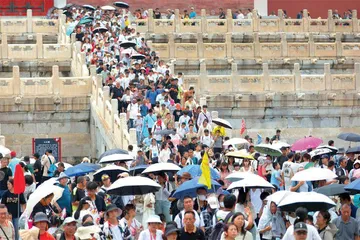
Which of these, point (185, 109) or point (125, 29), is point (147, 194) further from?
point (125, 29)

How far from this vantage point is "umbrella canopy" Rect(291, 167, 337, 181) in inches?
1062

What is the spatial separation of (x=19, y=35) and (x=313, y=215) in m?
27.9

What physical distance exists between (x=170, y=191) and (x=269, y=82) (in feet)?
59.8

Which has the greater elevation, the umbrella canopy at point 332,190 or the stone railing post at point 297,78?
the stone railing post at point 297,78

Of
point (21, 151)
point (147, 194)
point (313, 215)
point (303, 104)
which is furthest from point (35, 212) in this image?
point (303, 104)

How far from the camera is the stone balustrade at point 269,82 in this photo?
1775 inches

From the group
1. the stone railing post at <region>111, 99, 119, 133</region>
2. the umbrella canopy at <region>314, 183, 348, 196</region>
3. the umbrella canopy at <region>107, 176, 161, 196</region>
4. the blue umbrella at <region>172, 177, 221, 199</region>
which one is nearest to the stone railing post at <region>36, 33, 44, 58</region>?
the stone railing post at <region>111, 99, 119, 133</region>

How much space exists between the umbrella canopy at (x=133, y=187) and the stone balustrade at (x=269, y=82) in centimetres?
1924

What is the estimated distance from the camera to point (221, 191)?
2598 cm

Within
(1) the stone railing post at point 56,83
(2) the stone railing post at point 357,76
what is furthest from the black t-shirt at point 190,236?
(2) the stone railing post at point 357,76

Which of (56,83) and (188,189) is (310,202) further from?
(56,83)

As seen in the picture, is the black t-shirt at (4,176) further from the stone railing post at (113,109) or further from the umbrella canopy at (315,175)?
the stone railing post at (113,109)

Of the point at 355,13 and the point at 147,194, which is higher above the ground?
the point at 355,13

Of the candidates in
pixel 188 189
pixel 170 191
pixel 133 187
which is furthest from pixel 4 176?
pixel 188 189
